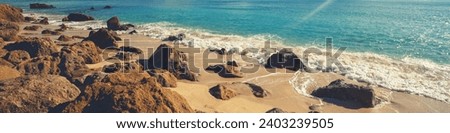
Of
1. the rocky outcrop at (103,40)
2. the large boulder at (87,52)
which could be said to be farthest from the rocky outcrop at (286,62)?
the rocky outcrop at (103,40)

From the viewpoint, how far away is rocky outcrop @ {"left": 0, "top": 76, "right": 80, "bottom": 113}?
25.8 ft

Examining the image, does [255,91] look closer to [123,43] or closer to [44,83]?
[44,83]

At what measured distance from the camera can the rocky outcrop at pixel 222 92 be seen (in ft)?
40.1

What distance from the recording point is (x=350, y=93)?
12.4 meters

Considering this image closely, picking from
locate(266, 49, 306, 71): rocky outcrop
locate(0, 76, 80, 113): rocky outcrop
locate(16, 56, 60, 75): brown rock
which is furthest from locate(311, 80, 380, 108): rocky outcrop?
locate(16, 56, 60, 75): brown rock

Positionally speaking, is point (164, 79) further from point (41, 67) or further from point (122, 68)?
point (41, 67)

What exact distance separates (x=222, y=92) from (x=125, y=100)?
5.36 metres

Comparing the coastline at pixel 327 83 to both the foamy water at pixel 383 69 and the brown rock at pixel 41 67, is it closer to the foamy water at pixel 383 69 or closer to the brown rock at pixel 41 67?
the foamy water at pixel 383 69

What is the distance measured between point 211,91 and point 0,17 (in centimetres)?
2918

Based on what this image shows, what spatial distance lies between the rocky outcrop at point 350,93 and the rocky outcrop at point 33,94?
26.2 ft

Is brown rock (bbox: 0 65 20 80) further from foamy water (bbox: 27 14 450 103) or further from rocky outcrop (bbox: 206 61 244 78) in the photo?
foamy water (bbox: 27 14 450 103)

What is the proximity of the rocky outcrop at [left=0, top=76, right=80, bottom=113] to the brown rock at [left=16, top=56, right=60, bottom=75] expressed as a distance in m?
4.08

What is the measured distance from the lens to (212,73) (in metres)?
15.6

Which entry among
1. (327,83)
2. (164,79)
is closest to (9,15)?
(164,79)
